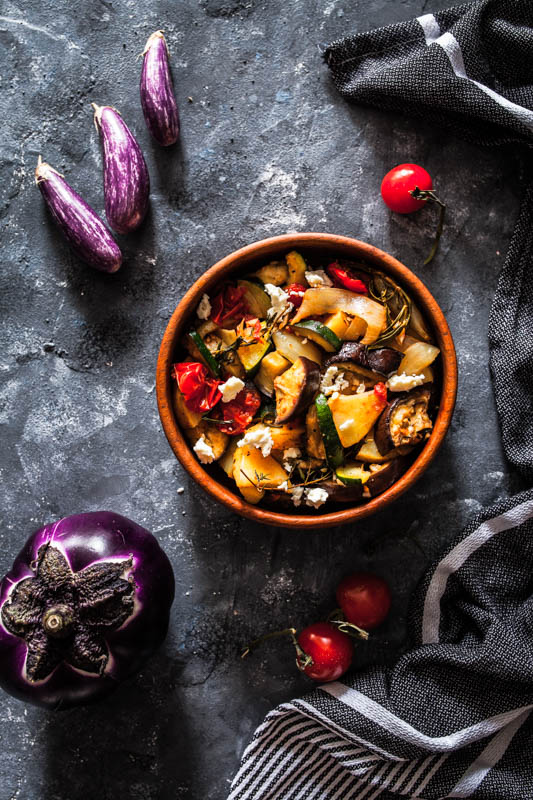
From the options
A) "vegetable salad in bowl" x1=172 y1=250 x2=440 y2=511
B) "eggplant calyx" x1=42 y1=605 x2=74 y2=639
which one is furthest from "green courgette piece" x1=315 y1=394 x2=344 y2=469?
"eggplant calyx" x1=42 y1=605 x2=74 y2=639

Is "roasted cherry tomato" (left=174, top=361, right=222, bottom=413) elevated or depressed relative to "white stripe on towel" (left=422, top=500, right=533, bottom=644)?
elevated

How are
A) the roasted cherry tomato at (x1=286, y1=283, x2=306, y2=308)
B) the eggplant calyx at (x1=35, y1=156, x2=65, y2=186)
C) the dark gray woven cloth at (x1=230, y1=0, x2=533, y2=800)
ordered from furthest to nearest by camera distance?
the eggplant calyx at (x1=35, y1=156, x2=65, y2=186)
the dark gray woven cloth at (x1=230, y1=0, x2=533, y2=800)
the roasted cherry tomato at (x1=286, y1=283, x2=306, y2=308)

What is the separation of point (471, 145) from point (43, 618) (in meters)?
2.00

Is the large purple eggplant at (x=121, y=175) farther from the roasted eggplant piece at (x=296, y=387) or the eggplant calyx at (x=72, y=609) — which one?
the eggplant calyx at (x=72, y=609)

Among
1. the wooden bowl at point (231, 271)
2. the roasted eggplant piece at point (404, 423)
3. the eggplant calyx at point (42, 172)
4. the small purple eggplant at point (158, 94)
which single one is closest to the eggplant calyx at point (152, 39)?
the small purple eggplant at point (158, 94)

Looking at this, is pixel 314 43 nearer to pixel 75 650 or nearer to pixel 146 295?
pixel 146 295

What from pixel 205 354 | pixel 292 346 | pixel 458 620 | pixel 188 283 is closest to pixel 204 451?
pixel 205 354

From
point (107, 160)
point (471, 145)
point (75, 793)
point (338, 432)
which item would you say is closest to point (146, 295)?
point (107, 160)

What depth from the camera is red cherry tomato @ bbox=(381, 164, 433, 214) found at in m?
2.41

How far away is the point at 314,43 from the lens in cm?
255

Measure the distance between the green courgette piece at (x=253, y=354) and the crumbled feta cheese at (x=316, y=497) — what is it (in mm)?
393

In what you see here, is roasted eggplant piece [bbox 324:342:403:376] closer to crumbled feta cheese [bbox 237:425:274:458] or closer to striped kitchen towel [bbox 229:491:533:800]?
crumbled feta cheese [bbox 237:425:274:458]

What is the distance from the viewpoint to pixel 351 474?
7.11 ft

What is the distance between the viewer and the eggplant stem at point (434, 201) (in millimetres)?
2379
